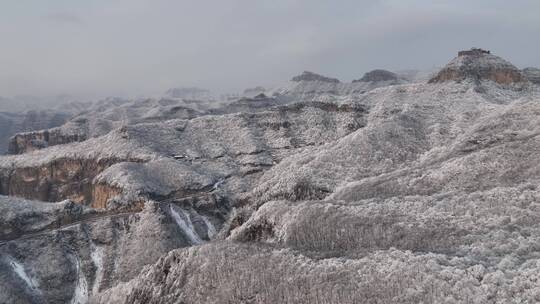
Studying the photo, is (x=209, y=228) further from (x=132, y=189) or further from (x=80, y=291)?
(x=80, y=291)

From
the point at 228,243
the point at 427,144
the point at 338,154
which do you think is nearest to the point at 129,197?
the point at 338,154

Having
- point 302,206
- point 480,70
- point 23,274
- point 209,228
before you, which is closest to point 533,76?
point 480,70

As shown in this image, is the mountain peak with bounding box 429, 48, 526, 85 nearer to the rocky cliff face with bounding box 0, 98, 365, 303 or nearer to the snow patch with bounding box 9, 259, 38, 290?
the rocky cliff face with bounding box 0, 98, 365, 303

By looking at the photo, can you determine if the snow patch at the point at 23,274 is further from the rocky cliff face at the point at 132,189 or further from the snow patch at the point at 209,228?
the snow patch at the point at 209,228

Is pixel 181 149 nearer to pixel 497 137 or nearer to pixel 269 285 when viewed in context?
pixel 497 137

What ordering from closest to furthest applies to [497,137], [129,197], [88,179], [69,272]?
[69,272]
[497,137]
[129,197]
[88,179]

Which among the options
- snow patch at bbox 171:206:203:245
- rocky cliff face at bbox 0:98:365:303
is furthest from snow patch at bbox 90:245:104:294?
snow patch at bbox 171:206:203:245

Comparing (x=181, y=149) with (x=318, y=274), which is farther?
(x=181, y=149)
